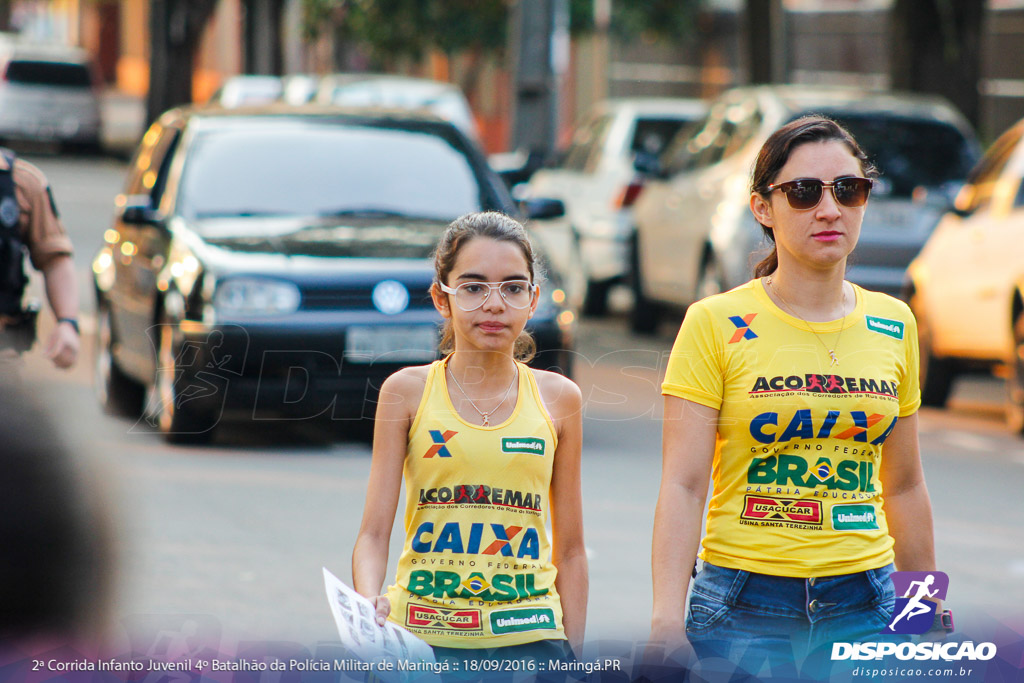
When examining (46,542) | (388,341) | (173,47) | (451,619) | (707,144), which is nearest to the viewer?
(46,542)

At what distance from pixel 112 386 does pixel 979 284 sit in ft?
16.0

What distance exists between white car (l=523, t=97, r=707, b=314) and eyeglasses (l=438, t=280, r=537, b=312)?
11.8m

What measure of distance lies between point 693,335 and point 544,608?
21.8 inches

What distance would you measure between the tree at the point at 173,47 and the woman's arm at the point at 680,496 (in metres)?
30.4

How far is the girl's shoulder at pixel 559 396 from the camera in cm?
314

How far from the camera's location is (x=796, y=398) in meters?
3.06

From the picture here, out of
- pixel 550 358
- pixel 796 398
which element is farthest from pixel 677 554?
pixel 550 358

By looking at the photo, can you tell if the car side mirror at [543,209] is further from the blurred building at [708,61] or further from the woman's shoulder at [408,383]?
the blurred building at [708,61]

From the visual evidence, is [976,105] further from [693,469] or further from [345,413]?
[693,469]

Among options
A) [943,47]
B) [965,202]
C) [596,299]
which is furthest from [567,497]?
[943,47]

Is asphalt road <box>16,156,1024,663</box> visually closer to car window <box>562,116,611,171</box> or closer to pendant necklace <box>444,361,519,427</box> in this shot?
pendant necklace <box>444,361,519,427</box>

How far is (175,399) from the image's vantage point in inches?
310

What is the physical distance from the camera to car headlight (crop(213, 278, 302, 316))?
8.12m

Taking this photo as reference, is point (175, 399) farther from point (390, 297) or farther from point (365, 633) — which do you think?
point (365, 633)
